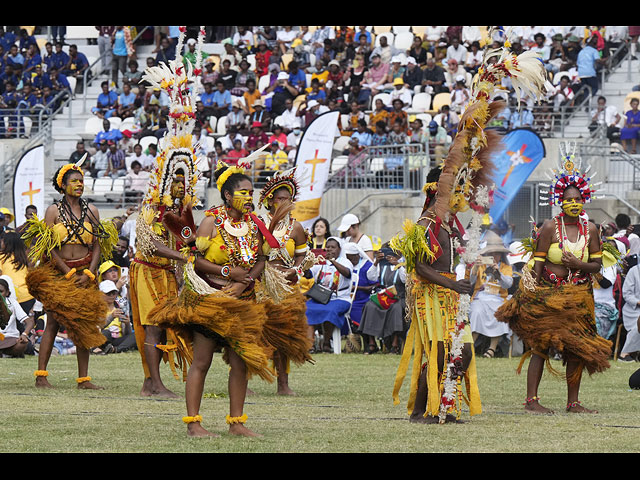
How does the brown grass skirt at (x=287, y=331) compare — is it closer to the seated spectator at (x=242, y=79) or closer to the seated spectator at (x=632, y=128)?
the seated spectator at (x=632, y=128)

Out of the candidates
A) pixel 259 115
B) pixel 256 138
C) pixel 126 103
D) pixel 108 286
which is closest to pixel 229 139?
pixel 256 138

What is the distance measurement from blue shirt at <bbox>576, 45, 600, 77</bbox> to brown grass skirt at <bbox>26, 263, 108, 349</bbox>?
15518 mm

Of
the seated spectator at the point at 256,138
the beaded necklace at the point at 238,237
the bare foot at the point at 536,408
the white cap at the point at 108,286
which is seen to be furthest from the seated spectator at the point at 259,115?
the beaded necklace at the point at 238,237

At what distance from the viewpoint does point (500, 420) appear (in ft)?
31.4

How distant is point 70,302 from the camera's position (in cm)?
1169

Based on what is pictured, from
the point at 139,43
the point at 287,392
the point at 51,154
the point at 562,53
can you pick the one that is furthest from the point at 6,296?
the point at 139,43

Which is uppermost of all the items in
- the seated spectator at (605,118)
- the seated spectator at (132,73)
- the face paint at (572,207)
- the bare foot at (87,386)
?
the seated spectator at (132,73)

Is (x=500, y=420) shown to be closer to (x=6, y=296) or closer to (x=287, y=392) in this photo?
(x=287, y=392)

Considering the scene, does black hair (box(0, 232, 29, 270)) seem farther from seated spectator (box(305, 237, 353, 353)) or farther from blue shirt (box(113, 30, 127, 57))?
blue shirt (box(113, 30, 127, 57))

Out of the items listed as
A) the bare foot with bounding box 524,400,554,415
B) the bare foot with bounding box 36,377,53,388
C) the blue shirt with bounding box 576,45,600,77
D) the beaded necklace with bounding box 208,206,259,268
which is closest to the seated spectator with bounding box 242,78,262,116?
the blue shirt with bounding box 576,45,600,77

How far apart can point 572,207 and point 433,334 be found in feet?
6.91

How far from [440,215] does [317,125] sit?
33.4 ft

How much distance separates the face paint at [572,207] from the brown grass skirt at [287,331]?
8.80ft

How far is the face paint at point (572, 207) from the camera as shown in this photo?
1041cm
